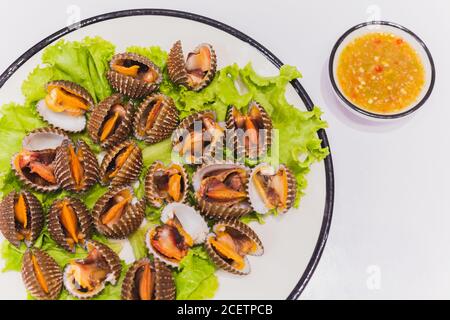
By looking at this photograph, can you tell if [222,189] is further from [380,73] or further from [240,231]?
[380,73]

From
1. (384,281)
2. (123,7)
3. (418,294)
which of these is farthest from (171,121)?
(418,294)

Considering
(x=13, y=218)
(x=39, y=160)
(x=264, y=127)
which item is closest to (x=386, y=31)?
(x=264, y=127)

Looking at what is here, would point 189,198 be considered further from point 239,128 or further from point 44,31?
point 44,31

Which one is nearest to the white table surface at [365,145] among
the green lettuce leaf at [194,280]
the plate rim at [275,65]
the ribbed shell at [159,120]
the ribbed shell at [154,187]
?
the plate rim at [275,65]

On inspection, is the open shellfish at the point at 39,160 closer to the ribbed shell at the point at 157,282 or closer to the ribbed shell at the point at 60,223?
the ribbed shell at the point at 60,223

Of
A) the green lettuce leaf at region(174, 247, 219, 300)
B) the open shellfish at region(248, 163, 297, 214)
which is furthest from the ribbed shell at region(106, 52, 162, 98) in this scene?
the green lettuce leaf at region(174, 247, 219, 300)

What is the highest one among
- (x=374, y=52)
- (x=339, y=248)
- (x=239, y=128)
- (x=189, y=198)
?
(x=374, y=52)
